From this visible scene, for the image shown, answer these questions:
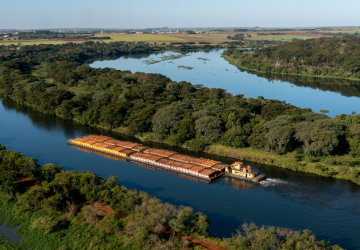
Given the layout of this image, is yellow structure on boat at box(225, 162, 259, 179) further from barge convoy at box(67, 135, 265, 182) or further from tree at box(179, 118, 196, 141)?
tree at box(179, 118, 196, 141)

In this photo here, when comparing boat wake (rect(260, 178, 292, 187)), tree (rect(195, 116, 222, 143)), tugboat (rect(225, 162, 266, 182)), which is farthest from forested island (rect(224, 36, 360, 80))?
tugboat (rect(225, 162, 266, 182))

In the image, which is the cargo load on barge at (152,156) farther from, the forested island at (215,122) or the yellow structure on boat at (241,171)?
the forested island at (215,122)

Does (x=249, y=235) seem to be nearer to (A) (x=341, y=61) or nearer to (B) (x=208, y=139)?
(B) (x=208, y=139)

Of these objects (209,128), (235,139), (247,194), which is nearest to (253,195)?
(247,194)

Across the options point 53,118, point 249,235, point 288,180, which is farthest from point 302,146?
point 53,118

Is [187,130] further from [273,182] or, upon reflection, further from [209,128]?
[273,182]
